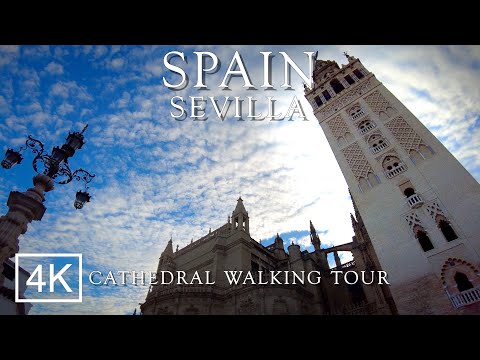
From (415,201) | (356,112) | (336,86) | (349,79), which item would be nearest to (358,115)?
(356,112)

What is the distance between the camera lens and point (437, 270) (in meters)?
13.2

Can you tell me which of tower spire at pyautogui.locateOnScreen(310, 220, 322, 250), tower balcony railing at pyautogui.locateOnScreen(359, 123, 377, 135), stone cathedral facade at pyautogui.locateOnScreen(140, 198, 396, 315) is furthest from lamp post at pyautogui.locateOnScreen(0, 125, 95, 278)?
tower spire at pyautogui.locateOnScreen(310, 220, 322, 250)

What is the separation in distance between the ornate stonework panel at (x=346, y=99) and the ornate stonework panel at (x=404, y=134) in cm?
488

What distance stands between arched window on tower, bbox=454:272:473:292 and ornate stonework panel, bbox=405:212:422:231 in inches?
114

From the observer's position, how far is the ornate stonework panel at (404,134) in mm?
17297

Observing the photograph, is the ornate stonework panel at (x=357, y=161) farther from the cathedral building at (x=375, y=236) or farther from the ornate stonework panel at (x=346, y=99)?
the ornate stonework panel at (x=346, y=99)

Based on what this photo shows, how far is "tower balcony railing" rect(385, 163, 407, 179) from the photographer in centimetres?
1695

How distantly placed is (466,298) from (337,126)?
46.8ft

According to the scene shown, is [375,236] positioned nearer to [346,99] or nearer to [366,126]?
[366,126]

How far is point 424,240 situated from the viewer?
47.3 feet

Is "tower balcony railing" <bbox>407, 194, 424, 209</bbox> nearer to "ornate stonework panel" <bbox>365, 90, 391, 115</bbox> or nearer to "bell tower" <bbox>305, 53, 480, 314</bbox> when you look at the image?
"bell tower" <bbox>305, 53, 480, 314</bbox>

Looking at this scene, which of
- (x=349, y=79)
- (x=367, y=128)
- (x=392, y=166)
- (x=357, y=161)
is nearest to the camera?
(x=392, y=166)
